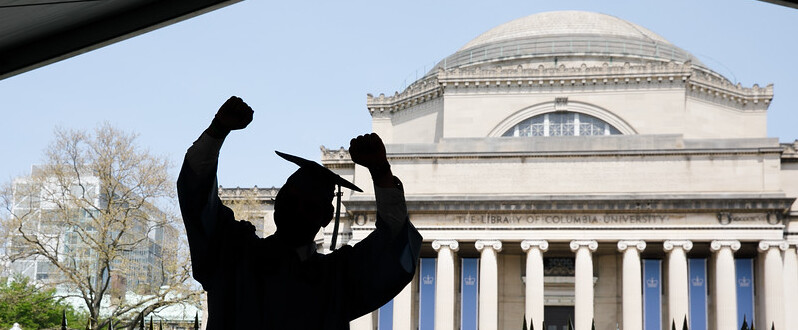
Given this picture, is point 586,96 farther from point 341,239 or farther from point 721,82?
point 341,239

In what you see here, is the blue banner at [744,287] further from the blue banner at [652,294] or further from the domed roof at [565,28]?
the domed roof at [565,28]

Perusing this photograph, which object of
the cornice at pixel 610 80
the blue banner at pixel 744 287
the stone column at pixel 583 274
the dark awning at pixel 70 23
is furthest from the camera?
the cornice at pixel 610 80

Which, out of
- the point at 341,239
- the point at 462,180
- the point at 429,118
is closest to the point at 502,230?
the point at 462,180

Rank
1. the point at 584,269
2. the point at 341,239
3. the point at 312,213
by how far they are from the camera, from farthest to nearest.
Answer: the point at 341,239, the point at 584,269, the point at 312,213

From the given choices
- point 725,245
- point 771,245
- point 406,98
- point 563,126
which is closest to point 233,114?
point 725,245

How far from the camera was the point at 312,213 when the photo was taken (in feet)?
12.7

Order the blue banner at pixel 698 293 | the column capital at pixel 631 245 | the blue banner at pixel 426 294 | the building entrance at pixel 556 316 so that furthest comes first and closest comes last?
the building entrance at pixel 556 316
the blue banner at pixel 426 294
the column capital at pixel 631 245
the blue banner at pixel 698 293

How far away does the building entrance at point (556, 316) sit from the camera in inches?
1959

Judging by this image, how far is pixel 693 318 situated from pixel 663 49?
70.0ft

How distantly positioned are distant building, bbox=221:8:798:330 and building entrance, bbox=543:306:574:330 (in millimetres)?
77

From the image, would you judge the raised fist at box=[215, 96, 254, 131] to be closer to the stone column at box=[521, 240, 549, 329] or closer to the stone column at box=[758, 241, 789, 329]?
the stone column at box=[521, 240, 549, 329]

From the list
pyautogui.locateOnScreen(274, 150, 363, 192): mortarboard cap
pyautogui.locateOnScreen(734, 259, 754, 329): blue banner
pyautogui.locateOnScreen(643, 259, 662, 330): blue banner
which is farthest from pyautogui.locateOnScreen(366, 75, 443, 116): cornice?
pyautogui.locateOnScreen(274, 150, 363, 192): mortarboard cap

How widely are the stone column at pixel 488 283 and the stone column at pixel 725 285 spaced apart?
32.9 ft

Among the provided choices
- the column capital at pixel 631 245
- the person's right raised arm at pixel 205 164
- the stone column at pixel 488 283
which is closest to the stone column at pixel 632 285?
the column capital at pixel 631 245
